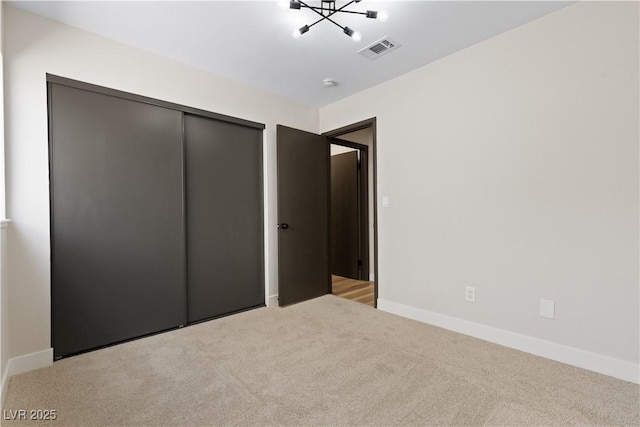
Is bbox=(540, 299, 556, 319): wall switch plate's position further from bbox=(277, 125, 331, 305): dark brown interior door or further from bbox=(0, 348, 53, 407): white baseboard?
bbox=(0, 348, 53, 407): white baseboard

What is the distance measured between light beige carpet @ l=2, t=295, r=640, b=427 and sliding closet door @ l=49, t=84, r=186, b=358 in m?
0.25

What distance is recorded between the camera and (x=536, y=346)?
2.25 m

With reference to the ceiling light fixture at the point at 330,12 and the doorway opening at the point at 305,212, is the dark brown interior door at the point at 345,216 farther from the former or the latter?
the ceiling light fixture at the point at 330,12

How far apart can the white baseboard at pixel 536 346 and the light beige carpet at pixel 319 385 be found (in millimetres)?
79

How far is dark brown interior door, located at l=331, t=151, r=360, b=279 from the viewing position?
4.77 meters

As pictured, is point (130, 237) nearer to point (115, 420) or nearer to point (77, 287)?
point (77, 287)

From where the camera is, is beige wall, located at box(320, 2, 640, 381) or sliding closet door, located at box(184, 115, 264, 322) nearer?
beige wall, located at box(320, 2, 640, 381)

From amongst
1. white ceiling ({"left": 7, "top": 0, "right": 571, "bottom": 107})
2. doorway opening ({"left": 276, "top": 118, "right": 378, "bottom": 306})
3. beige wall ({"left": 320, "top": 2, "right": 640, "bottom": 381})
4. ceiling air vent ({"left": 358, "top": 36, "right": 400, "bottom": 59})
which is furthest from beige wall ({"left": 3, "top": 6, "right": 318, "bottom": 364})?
beige wall ({"left": 320, "top": 2, "right": 640, "bottom": 381})

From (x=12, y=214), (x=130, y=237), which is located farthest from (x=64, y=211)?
(x=130, y=237)

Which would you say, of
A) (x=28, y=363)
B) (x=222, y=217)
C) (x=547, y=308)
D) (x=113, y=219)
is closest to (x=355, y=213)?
(x=222, y=217)

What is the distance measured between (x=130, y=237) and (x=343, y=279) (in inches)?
123

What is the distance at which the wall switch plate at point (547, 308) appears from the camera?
219cm

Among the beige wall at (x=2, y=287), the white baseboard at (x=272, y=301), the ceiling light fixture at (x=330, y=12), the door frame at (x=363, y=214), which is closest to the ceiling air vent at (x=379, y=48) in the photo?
the ceiling light fixture at (x=330, y=12)

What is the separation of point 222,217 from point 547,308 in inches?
115
